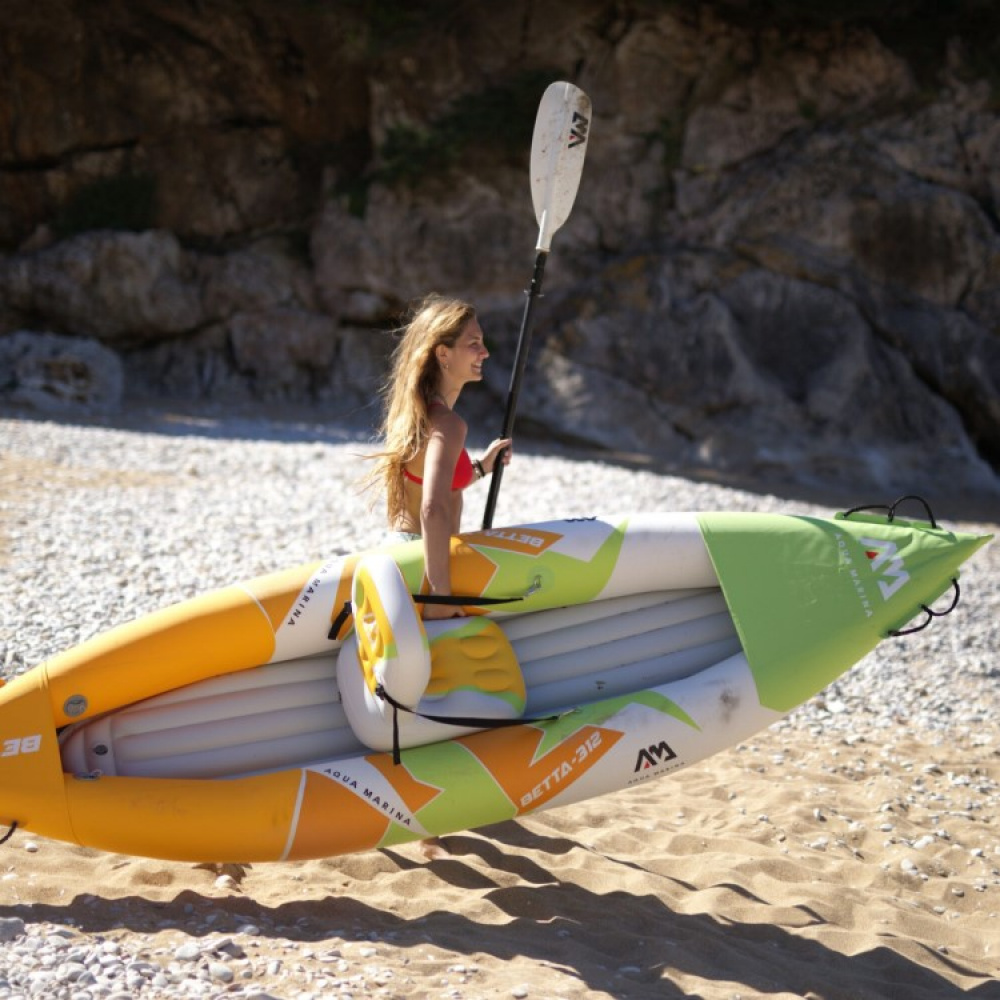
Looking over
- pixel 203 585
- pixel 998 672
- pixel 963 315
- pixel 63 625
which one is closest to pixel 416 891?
pixel 63 625

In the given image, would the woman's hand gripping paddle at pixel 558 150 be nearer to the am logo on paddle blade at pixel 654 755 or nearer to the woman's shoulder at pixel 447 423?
the woman's shoulder at pixel 447 423

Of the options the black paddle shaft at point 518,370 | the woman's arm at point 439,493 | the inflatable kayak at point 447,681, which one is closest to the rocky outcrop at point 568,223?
the black paddle shaft at point 518,370

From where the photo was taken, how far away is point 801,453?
11.1m

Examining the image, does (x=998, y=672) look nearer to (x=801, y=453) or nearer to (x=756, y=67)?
(x=801, y=453)

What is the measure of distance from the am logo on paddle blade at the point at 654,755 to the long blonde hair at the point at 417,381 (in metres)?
1.04

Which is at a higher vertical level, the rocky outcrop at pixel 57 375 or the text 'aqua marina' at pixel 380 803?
the rocky outcrop at pixel 57 375

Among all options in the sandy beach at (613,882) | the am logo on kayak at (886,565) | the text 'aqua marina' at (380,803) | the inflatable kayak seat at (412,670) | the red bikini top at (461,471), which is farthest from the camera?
the am logo on kayak at (886,565)

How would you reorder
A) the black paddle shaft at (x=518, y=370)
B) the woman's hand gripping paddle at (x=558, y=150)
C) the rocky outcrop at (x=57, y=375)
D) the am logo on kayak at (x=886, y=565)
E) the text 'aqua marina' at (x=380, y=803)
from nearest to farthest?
the text 'aqua marina' at (x=380, y=803) < the am logo on kayak at (x=886, y=565) < the black paddle shaft at (x=518, y=370) < the woman's hand gripping paddle at (x=558, y=150) < the rocky outcrop at (x=57, y=375)

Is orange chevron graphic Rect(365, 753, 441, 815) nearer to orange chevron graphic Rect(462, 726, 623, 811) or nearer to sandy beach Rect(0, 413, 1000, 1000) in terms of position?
orange chevron graphic Rect(462, 726, 623, 811)

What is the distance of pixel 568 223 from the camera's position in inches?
484

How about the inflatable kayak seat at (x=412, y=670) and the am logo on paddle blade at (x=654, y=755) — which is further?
the am logo on paddle blade at (x=654, y=755)

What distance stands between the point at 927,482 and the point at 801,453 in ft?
3.87

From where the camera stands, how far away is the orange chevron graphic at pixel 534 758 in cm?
323

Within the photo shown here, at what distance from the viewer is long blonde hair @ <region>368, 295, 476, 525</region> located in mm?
3281
